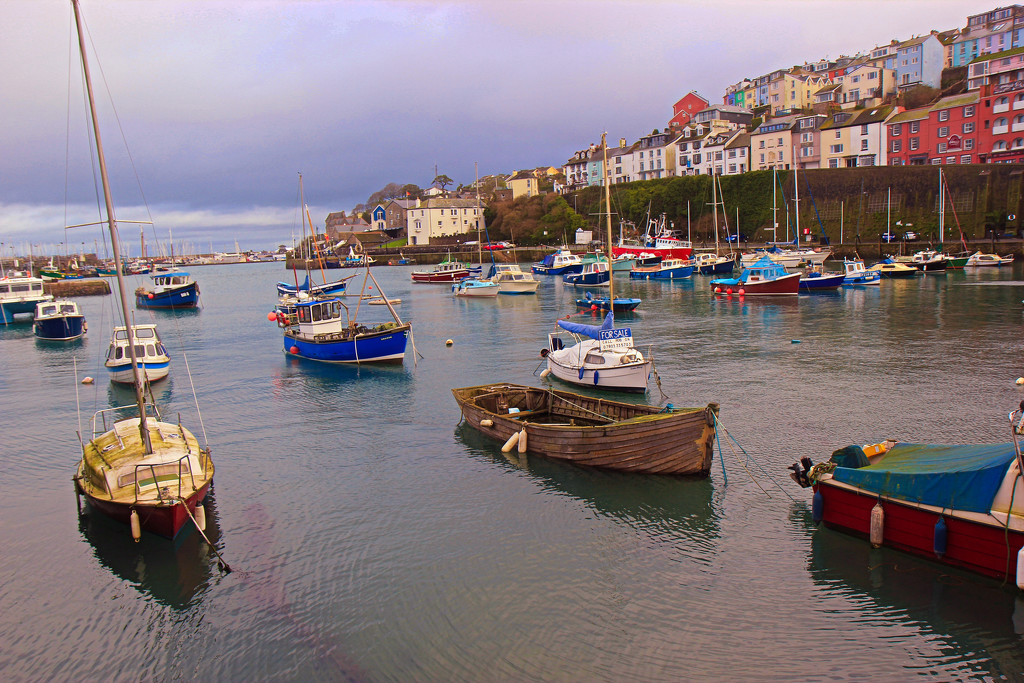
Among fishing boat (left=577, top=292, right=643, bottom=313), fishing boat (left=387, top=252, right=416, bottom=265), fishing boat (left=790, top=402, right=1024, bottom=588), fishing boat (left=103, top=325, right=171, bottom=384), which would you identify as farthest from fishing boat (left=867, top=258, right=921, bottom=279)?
fishing boat (left=387, top=252, right=416, bottom=265)

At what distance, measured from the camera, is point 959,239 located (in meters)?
73.9

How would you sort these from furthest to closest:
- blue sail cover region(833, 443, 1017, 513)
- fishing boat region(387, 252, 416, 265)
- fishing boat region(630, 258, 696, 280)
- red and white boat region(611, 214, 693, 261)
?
fishing boat region(387, 252, 416, 265) < red and white boat region(611, 214, 693, 261) < fishing boat region(630, 258, 696, 280) < blue sail cover region(833, 443, 1017, 513)

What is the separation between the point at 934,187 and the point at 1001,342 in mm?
54842

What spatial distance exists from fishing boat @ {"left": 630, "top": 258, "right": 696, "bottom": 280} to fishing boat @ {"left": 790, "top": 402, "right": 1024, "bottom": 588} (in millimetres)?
61934

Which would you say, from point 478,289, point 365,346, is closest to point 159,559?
point 365,346

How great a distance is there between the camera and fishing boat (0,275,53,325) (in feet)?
184

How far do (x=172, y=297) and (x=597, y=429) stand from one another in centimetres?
6263

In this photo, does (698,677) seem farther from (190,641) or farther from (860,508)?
(190,641)

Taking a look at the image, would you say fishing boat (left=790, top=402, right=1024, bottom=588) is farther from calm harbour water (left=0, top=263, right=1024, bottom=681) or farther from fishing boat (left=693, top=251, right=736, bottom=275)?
fishing boat (left=693, top=251, right=736, bottom=275)

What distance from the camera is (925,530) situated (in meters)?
11.3

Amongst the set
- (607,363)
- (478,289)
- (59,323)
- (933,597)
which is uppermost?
(59,323)

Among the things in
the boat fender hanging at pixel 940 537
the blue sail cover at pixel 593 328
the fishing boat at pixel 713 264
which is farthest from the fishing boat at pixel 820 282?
the boat fender hanging at pixel 940 537

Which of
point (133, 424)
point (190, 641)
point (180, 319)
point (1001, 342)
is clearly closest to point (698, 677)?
point (190, 641)

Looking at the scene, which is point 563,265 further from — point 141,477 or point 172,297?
point 141,477
